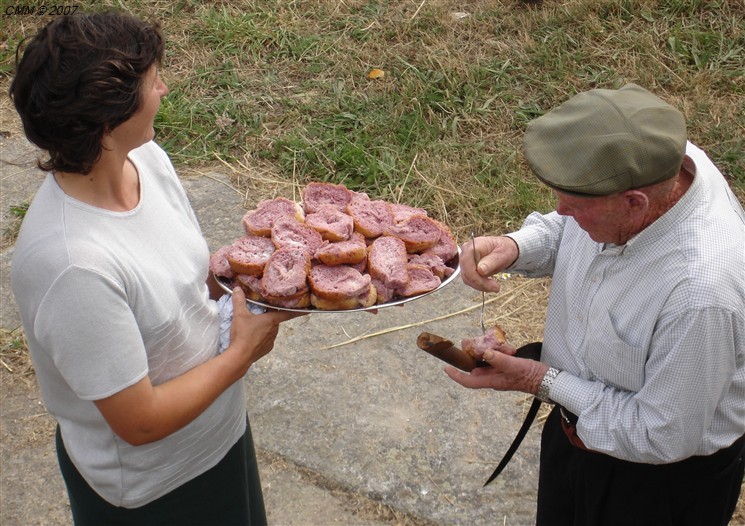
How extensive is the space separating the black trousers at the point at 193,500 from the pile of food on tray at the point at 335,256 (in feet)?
1.65

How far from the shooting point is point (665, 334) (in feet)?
6.41

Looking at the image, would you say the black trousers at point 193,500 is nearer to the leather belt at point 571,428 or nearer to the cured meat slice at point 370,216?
the cured meat slice at point 370,216

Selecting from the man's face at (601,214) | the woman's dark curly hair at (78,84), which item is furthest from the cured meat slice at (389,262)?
the woman's dark curly hair at (78,84)

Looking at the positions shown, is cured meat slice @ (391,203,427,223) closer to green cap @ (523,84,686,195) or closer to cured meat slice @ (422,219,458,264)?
cured meat slice @ (422,219,458,264)

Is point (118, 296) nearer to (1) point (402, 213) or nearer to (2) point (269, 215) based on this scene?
(2) point (269, 215)

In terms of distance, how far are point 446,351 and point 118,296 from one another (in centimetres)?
92

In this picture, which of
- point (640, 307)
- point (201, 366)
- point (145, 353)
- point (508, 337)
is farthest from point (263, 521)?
point (508, 337)

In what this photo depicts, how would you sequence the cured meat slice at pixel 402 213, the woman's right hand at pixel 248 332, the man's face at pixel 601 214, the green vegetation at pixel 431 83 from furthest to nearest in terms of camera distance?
the green vegetation at pixel 431 83
the cured meat slice at pixel 402 213
the woman's right hand at pixel 248 332
the man's face at pixel 601 214

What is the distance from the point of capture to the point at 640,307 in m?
2.04

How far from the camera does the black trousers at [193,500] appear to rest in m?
2.20

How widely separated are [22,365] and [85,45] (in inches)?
109

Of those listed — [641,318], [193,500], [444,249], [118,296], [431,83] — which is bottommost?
[431,83]

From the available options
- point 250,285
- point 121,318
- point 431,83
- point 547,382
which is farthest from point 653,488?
point 431,83

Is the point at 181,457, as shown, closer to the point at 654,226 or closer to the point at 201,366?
the point at 201,366
